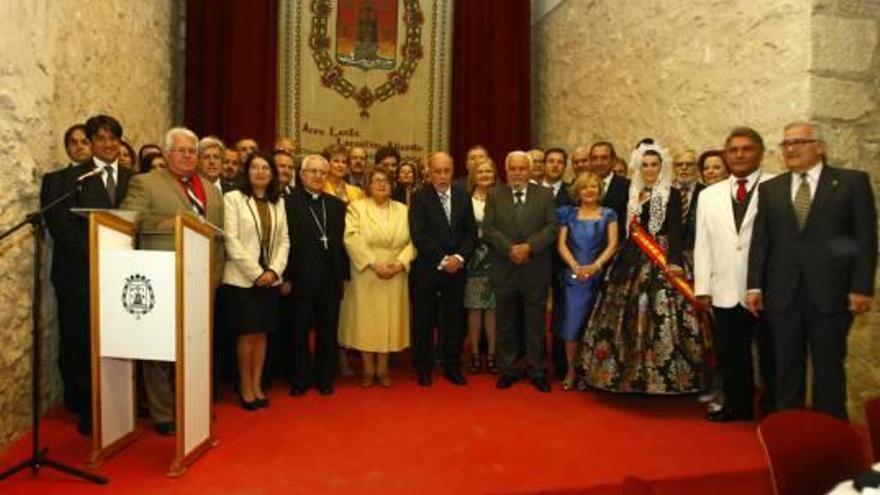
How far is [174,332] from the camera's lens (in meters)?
2.88

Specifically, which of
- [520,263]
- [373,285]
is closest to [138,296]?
[373,285]

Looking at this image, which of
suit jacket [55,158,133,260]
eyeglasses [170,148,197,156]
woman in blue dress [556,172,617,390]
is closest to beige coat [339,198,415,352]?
woman in blue dress [556,172,617,390]

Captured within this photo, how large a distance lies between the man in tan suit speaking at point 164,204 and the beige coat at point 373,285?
1068 millimetres

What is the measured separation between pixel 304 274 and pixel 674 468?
217 centimetres

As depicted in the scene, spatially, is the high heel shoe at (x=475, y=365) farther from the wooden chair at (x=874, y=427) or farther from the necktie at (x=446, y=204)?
the wooden chair at (x=874, y=427)

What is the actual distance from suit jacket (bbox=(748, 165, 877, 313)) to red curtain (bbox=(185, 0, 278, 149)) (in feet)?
15.9

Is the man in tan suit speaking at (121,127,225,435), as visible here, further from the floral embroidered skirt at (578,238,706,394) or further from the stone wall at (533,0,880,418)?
the stone wall at (533,0,880,418)

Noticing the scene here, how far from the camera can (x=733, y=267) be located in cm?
365

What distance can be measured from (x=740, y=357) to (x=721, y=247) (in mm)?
584

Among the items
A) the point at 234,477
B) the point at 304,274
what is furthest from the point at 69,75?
the point at 234,477

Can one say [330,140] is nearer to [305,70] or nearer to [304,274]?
[305,70]

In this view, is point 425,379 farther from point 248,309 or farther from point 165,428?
point 165,428

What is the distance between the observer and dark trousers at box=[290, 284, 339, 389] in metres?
4.16

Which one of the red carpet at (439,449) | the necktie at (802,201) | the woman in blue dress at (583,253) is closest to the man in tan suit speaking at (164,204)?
the red carpet at (439,449)
